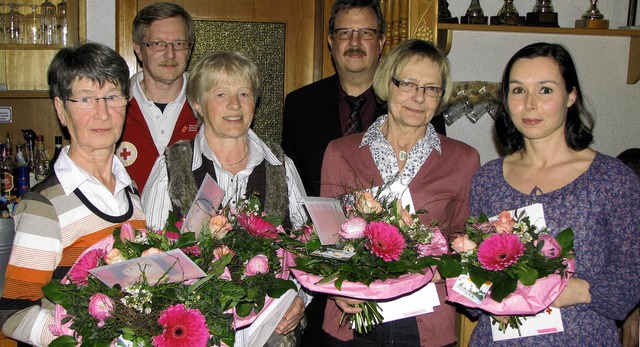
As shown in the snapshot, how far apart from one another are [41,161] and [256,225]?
2.18 metres

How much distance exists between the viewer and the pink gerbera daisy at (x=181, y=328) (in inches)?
59.9

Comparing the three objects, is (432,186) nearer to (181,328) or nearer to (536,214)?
(536,214)

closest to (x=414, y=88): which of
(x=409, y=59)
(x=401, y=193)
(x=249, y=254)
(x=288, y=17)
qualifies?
(x=409, y=59)

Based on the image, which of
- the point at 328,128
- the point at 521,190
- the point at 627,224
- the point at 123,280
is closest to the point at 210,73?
the point at 328,128

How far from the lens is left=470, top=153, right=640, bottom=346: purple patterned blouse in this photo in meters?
1.88

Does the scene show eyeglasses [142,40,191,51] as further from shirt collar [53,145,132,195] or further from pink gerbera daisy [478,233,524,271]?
pink gerbera daisy [478,233,524,271]

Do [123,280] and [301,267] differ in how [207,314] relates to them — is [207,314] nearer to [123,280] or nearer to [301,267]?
[123,280]

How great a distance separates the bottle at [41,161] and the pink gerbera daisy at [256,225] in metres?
2.10

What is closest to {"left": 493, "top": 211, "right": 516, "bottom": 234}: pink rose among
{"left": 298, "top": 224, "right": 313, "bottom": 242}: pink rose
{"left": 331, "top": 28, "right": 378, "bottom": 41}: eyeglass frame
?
{"left": 298, "top": 224, "right": 313, "bottom": 242}: pink rose

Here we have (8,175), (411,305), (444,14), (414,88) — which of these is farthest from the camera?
(444,14)

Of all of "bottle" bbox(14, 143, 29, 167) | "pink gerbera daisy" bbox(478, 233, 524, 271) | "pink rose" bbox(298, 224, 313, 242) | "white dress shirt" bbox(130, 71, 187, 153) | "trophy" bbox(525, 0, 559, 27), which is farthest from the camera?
"bottle" bbox(14, 143, 29, 167)

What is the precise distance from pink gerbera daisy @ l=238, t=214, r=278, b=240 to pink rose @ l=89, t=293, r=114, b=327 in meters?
0.49

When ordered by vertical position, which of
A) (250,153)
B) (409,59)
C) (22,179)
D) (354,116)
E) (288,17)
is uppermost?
(288,17)

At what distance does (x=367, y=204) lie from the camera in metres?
1.94
